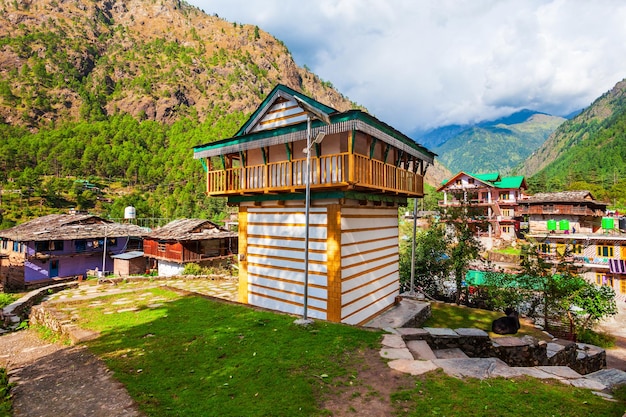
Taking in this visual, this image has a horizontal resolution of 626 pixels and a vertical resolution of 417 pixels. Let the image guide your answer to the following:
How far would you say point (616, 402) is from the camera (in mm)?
5059

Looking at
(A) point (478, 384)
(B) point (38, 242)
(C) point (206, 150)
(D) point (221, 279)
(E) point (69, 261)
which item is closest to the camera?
(A) point (478, 384)

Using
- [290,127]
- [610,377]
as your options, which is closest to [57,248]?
[290,127]

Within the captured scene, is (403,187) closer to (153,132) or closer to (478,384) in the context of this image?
(478,384)

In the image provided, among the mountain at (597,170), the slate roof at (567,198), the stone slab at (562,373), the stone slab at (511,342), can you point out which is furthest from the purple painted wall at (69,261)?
the mountain at (597,170)

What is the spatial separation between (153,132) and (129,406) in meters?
139

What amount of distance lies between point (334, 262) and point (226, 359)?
477 cm

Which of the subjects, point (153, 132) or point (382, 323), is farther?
point (153, 132)

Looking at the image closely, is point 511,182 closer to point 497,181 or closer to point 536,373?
point 497,181

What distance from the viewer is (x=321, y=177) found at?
33.9 ft

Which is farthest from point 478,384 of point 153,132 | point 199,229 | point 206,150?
point 153,132

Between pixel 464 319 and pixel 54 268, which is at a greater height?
pixel 464 319

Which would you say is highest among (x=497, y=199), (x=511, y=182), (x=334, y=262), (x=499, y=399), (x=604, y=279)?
(x=511, y=182)

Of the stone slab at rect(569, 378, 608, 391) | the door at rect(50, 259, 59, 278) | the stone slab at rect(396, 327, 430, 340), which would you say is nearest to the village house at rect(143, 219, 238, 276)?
the door at rect(50, 259, 59, 278)

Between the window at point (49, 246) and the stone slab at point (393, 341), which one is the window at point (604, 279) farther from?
the window at point (49, 246)
